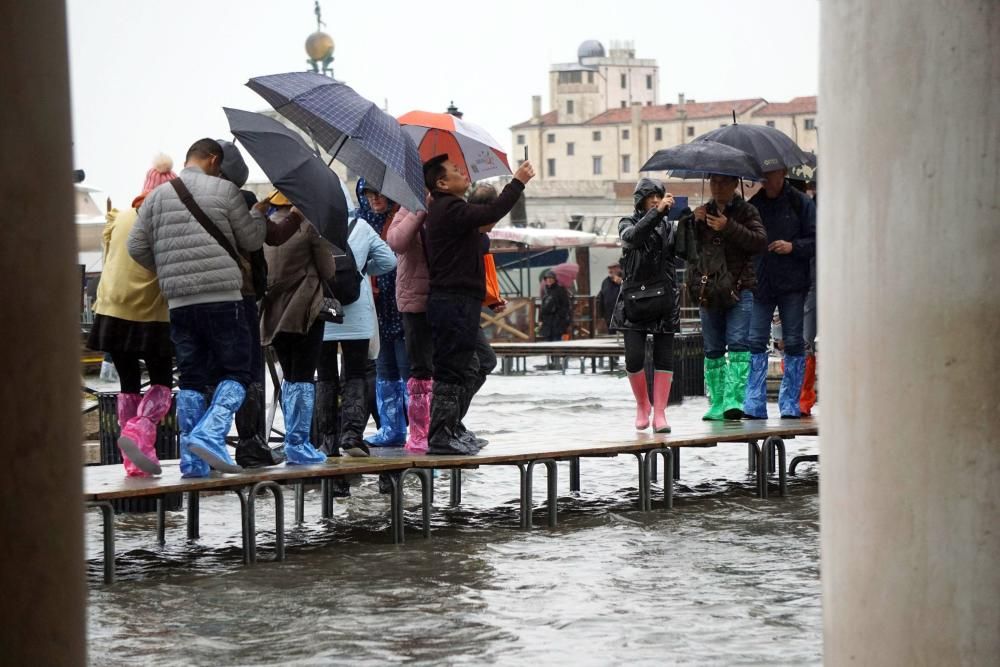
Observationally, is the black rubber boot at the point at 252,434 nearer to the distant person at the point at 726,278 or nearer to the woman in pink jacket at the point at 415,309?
the woman in pink jacket at the point at 415,309

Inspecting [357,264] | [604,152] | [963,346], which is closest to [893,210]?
[963,346]

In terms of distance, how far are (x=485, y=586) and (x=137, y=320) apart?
8.34 feet

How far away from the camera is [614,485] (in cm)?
1343

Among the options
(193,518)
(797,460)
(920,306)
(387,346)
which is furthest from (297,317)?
(920,306)

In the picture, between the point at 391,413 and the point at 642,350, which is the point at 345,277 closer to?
the point at 391,413

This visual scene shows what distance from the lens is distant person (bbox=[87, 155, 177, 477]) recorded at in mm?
9664

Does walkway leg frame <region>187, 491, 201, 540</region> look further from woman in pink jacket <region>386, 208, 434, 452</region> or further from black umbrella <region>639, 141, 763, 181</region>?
black umbrella <region>639, 141, 763, 181</region>

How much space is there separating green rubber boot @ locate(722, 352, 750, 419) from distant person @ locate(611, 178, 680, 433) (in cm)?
83

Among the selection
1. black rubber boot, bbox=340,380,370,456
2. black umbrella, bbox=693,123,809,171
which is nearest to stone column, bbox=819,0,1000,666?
black rubber boot, bbox=340,380,370,456

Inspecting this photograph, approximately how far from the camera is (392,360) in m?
11.8

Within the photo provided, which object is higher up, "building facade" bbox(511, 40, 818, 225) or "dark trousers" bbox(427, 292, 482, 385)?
"building facade" bbox(511, 40, 818, 225)

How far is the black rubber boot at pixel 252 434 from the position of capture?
9.95m

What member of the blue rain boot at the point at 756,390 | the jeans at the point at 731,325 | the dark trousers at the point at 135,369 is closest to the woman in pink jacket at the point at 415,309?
the dark trousers at the point at 135,369

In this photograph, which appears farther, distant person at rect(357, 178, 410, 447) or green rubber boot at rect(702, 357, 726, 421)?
green rubber boot at rect(702, 357, 726, 421)
